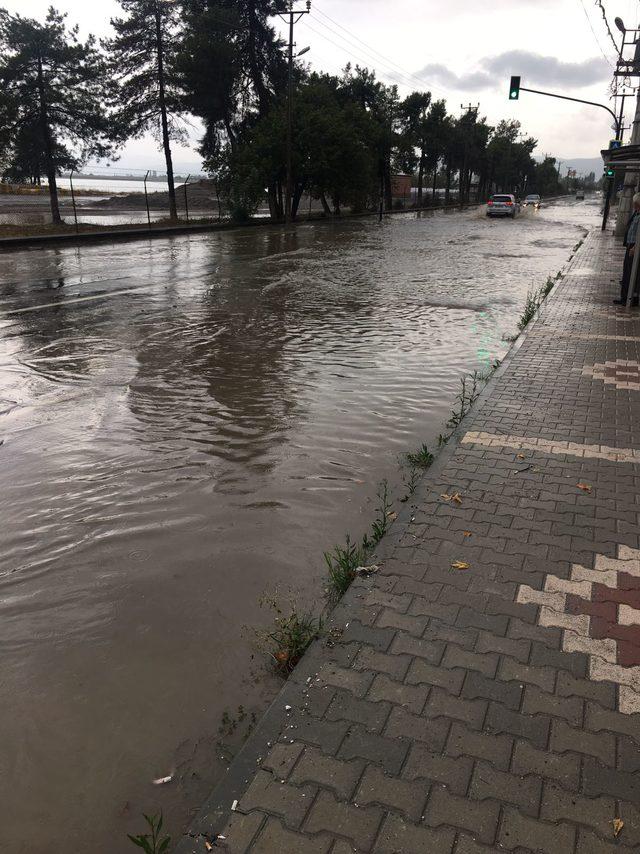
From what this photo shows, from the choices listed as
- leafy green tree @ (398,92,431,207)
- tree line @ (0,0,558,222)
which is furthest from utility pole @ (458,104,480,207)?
tree line @ (0,0,558,222)

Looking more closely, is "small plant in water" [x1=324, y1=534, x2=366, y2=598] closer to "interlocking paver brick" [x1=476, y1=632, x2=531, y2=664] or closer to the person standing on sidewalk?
"interlocking paver brick" [x1=476, y1=632, x2=531, y2=664]

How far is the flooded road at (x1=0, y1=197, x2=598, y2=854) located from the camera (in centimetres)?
268

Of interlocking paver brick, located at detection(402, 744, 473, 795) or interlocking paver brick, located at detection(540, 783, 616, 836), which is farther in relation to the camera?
interlocking paver brick, located at detection(402, 744, 473, 795)

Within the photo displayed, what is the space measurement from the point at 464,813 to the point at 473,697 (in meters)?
0.55

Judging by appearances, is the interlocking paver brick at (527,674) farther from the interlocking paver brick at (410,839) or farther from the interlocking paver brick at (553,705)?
the interlocking paver brick at (410,839)

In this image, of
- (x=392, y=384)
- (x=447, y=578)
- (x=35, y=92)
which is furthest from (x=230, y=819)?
(x=35, y=92)

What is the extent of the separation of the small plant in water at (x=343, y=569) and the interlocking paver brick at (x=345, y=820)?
142 centimetres

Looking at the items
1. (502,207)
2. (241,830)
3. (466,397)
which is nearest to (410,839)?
(241,830)

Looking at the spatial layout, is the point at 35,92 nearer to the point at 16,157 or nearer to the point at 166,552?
the point at 16,157

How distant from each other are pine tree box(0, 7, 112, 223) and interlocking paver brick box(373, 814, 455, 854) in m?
30.0

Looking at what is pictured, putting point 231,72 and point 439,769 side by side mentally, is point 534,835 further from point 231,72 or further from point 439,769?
point 231,72

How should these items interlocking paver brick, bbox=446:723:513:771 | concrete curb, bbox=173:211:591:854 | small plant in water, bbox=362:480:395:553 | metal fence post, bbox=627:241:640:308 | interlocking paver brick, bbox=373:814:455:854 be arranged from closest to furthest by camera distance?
interlocking paver brick, bbox=373:814:455:854 → concrete curb, bbox=173:211:591:854 → interlocking paver brick, bbox=446:723:513:771 → small plant in water, bbox=362:480:395:553 → metal fence post, bbox=627:241:640:308

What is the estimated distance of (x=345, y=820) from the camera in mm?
2129

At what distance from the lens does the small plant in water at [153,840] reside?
208 centimetres
